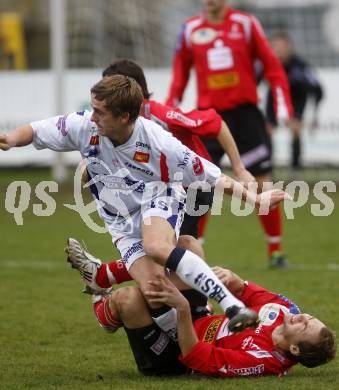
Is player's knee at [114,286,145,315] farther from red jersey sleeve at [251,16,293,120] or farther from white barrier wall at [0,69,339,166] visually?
white barrier wall at [0,69,339,166]

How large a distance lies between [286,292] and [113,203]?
8.61 ft

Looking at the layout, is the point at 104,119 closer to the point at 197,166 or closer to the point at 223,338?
the point at 197,166

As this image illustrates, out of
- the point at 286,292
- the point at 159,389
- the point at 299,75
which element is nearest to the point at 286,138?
the point at 299,75

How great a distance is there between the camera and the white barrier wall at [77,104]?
16297 mm

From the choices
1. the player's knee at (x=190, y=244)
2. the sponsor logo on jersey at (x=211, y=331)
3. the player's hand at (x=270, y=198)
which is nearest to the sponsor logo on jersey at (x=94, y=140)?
the player's knee at (x=190, y=244)

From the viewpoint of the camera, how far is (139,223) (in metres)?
5.48

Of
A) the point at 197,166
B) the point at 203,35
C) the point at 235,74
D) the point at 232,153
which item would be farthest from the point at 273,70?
the point at 197,166

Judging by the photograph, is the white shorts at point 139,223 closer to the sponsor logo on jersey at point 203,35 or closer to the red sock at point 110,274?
the red sock at point 110,274

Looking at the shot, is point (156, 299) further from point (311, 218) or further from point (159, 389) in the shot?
point (311, 218)

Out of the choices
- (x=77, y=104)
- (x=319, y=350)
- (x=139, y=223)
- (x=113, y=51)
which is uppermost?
(x=139, y=223)

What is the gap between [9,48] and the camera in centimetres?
1955

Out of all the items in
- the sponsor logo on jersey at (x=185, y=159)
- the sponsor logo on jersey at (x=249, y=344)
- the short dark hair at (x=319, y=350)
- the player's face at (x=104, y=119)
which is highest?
the player's face at (x=104, y=119)

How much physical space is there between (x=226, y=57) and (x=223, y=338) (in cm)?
405

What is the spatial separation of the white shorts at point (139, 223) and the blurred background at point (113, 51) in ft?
33.4
